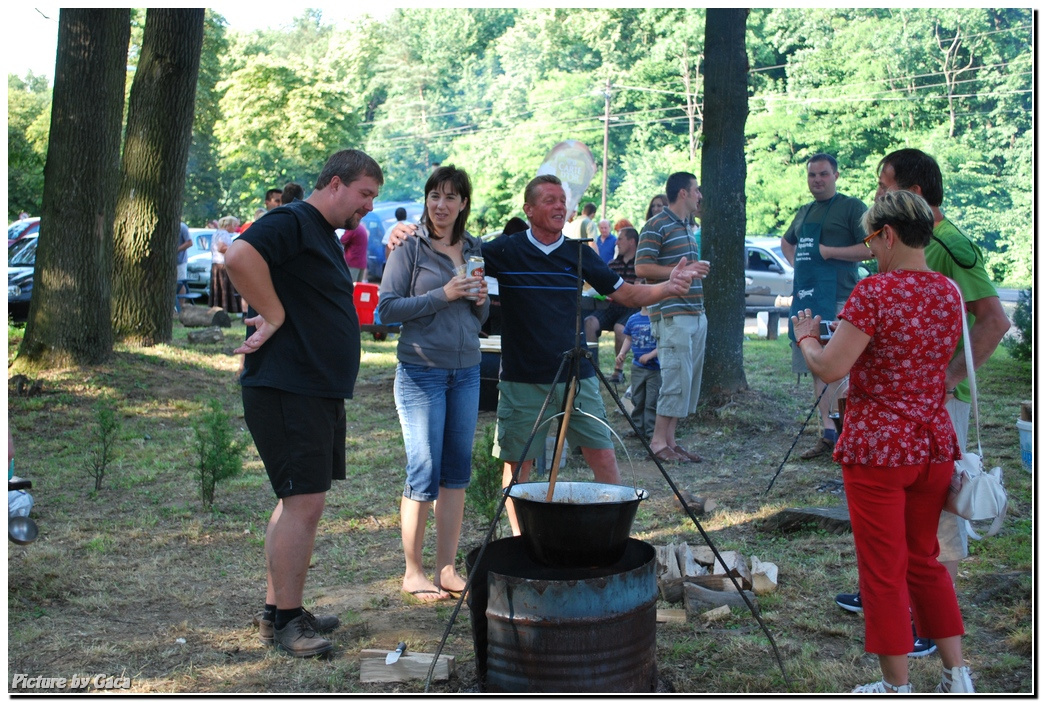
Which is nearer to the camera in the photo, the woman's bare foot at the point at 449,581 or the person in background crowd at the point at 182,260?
the woman's bare foot at the point at 449,581

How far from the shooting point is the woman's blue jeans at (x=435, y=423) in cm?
424

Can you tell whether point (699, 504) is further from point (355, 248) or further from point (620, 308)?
point (355, 248)

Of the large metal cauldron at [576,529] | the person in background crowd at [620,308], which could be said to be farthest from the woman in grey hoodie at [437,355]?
the person in background crowd at [620,308]

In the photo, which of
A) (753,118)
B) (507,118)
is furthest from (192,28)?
(507,118)

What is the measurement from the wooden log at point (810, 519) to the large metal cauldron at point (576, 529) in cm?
235

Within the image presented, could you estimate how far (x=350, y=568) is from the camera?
5.00m

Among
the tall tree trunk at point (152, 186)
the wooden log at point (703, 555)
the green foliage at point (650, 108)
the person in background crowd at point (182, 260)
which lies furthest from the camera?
the green foliage at point (650, 108)

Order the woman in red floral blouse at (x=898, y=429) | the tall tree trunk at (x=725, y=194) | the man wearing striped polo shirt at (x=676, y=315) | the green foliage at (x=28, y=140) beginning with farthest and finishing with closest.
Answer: the green foliage at (x=28, y=140) < the tall tree trunk at (x=725, y=194) < the man wearing striped polo shirt at (x=676, y=315) < the woman in red floral blouse at (x=898, y=429)

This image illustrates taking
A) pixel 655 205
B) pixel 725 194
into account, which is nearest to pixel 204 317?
pixel 655 205

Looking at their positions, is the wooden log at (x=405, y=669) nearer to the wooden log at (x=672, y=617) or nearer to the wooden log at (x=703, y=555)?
the wooden log at (x=672, y=617)

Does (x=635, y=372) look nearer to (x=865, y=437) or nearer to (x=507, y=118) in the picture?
(x=865, y=437)

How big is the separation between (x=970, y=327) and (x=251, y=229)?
8.94 ft

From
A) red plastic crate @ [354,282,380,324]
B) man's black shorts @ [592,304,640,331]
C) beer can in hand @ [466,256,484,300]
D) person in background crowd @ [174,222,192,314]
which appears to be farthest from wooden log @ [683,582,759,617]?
person in background crowd @ [174,222,192,314]

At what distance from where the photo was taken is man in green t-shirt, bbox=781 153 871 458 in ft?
21.9
